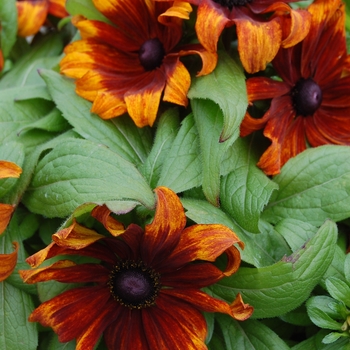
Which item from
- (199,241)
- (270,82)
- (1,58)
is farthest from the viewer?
(1,58)

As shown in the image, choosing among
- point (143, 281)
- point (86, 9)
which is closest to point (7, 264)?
point (143, 281)

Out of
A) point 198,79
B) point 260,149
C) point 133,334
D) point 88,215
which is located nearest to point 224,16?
point 198,79

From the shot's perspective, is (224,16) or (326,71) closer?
(224,16)

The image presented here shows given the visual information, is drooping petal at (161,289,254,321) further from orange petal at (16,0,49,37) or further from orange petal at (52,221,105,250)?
orange petal at (16,0,49,37)

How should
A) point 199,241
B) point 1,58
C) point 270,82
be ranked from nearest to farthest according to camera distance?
point 199,241 → point 270,82 → point 1,58

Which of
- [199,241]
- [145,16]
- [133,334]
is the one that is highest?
[145,16]

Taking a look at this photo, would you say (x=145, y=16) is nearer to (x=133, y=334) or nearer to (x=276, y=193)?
(x=276, y=193)

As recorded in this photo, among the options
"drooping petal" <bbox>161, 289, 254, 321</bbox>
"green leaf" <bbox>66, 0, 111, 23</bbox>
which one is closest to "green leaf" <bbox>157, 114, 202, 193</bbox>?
"drooping petal" <bbox>161, 289, 254, 321</bbox>
